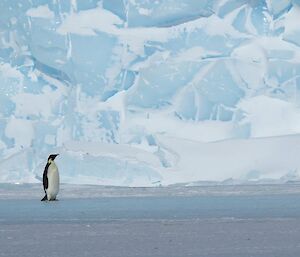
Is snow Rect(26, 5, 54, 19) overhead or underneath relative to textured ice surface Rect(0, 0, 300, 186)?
overhead

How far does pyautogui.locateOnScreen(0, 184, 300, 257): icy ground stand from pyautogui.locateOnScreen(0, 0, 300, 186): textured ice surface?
4.01m

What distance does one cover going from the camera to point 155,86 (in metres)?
15.4

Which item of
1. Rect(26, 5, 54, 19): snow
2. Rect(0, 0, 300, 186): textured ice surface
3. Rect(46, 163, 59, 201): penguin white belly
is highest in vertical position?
Rect(26, 5, 54, 19): snow

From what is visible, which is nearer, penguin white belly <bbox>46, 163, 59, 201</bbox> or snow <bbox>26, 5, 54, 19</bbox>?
penguin white belly <bbox>46, 163, 59, 201</bbox>

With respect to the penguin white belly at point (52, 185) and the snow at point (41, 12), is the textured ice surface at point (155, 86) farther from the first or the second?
the penguin white belly at point (52, 185)

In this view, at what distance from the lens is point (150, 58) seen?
15.8m

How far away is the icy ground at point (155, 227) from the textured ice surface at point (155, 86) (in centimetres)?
401

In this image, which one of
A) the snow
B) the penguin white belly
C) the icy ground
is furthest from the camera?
the snow

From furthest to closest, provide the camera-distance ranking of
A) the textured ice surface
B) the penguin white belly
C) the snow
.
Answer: the snow → the textured ice surface → the penguin white belly

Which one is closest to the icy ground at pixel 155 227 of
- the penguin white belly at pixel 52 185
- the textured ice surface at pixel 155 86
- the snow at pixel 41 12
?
the penguin white belly at pixel 52 185

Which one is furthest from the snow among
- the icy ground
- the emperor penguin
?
the icy ground

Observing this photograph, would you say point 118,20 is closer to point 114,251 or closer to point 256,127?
point 256,127

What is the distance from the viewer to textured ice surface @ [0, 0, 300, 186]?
14.6 m

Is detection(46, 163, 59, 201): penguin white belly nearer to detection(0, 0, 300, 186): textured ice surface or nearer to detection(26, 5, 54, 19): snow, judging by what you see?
detection(0, 0, 300, 186): textured ice surface
